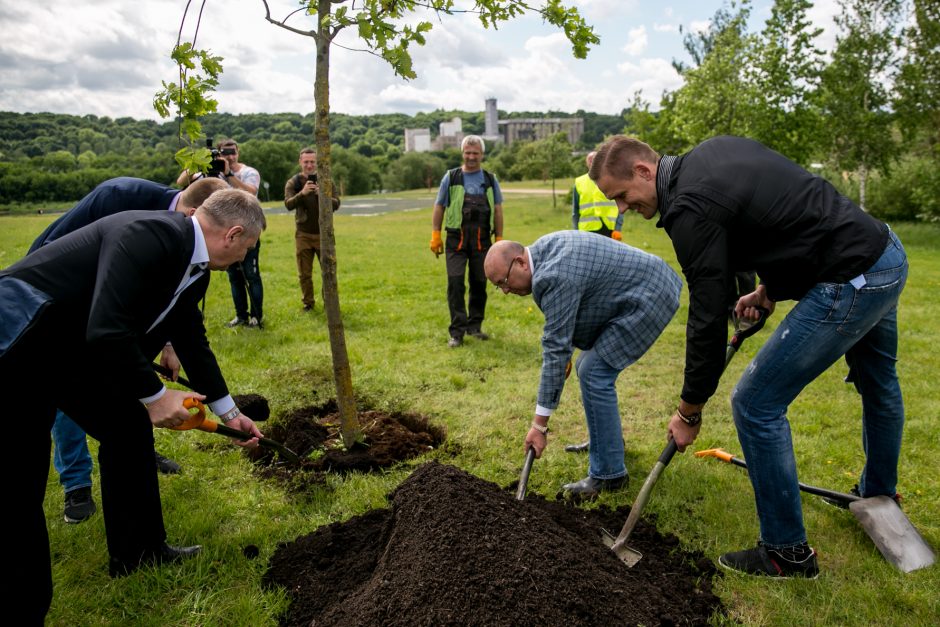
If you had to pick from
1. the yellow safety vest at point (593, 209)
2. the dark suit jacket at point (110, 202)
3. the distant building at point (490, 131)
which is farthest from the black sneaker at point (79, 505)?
the distant building at point (490, 131)

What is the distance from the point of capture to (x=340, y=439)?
4.82 meters

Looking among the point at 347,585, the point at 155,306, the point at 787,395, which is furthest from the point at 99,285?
the point at 787,395

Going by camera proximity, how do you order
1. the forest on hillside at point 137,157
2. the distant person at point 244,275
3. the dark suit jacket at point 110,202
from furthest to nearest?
the forest on hillside at point 137,157 < the distant person at point 244,275 < the dark suit jacket at point 110,202

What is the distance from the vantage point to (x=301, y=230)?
852cm

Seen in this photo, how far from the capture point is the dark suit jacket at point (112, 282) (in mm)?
2465

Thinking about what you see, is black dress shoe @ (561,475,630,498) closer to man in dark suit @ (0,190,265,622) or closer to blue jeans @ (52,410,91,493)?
man in dark suit @ (0,190,265,622)

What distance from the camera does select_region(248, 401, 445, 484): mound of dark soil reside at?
4328 mm

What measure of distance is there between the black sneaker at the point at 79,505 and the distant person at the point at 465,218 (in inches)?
164

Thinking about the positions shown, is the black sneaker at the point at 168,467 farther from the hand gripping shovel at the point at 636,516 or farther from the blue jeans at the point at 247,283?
the blue jeans at the point at 247,283

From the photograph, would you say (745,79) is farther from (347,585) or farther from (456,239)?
(347,585)

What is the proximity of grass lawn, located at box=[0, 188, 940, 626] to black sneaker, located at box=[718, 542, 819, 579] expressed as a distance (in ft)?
0.18

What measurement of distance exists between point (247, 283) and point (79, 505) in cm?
449

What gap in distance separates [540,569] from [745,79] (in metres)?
18.3

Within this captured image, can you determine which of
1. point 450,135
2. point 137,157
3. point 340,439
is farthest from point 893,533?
point 450,135
